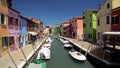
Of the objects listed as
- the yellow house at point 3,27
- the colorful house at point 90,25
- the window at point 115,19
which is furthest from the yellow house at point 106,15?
the yellow house at point 3,27

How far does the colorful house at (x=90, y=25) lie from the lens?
5319 cm

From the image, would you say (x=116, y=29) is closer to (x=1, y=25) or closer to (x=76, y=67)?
(x=76, y=67)

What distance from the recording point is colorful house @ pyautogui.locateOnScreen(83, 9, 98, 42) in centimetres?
5319

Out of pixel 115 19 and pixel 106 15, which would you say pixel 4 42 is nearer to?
pixel 115 19

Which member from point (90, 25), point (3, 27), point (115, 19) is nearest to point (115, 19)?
point (115, 19)

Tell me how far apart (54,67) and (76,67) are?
9.33 ft

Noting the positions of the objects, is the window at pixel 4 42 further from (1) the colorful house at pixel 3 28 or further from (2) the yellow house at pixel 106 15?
(2) the yellow house at pixel 106 15

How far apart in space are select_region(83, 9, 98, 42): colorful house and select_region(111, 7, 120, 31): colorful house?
711 inches

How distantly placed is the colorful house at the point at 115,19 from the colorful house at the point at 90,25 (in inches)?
711

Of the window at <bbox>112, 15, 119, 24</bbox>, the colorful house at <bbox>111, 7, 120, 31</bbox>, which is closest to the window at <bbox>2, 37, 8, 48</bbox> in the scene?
the colorful house at <bbox>111, 7, 120, 31</bbox>

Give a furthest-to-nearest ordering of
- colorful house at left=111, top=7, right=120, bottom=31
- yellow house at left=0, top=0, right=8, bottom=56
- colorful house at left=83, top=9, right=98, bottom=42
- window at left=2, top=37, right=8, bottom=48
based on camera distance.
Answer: colorful house at left=83, top=9, right=98, bottom=42
colorful house at left=111, top=7, right=120, bottom=31
window at left=2, top=37, right=8, bottom=48
yellow house at left=0, top=0, right=8, bottom=56

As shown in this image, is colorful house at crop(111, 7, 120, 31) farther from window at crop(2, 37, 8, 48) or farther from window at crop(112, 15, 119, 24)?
window at crop(2, 37, 8, 48)

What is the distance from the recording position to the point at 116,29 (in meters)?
32.0

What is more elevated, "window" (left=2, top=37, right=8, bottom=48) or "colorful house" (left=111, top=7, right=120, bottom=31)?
"colorful house" (left=111, top=7, right=120, bottom=31)
